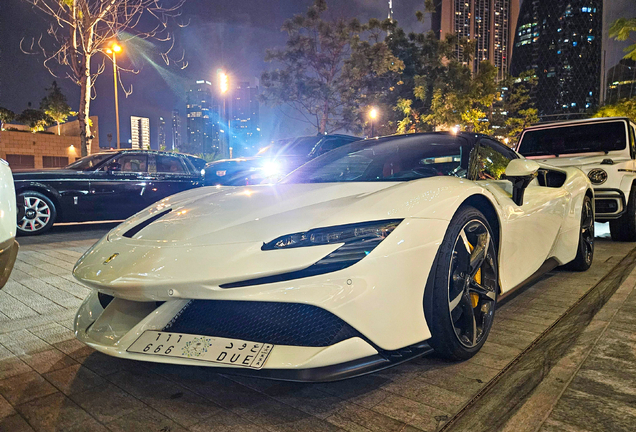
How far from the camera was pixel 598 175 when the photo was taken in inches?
233

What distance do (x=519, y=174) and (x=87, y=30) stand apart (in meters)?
12.0

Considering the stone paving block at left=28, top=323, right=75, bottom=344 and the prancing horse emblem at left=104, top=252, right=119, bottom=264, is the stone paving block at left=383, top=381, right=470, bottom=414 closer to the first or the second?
the prancing horse emblem at left=104, top=252, right=119, bottom=264

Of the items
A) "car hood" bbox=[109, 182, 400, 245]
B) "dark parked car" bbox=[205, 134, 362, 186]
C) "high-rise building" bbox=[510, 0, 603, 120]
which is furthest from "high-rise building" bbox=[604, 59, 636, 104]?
"car hood" bbox=[109, 182, 400, 245]

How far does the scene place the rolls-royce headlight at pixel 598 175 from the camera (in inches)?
231

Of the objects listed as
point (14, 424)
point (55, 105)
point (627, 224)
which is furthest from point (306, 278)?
point (55, 105)

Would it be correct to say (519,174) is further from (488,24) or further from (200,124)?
(488,24)

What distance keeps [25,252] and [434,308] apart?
17.6ft

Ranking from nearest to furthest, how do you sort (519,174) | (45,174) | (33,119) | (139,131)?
(519,174) → (45,174) → (139,131) → (33,119)

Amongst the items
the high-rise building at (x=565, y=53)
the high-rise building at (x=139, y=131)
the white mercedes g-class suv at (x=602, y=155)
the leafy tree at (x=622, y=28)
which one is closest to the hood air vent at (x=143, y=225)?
the white mercedes g-class suv at (x=602, y=155)

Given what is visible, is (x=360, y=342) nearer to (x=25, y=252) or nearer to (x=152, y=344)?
(x=152, y=344)

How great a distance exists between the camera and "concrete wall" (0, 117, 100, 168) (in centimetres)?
3356

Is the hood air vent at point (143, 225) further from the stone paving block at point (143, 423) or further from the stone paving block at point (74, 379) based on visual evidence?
the stone paving block at point (143, 423)

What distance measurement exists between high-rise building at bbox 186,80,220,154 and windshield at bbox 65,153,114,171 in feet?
154

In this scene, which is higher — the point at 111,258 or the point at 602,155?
the point at 602,155
